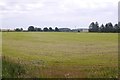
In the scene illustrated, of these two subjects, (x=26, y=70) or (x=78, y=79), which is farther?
(x=26, y=70)

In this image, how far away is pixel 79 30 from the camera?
428ft

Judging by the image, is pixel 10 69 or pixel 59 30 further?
pixel 59 30

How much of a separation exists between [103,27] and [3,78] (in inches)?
4571

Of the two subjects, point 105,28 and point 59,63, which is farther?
point 105,28

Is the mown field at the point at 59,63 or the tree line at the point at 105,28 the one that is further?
the tree line at the point at 105,28

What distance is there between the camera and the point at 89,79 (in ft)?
35.5

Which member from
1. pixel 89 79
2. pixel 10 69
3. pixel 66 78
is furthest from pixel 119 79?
pixel 10 69

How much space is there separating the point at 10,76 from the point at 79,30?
394 feet

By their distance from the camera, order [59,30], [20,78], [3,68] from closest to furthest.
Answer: [20,78] → [3,68] → [59,30]

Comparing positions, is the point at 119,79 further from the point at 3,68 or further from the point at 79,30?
the point at 79,30

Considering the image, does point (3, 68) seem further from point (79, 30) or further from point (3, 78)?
point (79, 30)

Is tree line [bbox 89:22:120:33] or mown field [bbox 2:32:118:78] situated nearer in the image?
mown field [bbox 2:32:118:78]

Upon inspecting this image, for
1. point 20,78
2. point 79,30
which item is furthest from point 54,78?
point 79,30

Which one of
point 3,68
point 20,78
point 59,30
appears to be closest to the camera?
point 20,78
